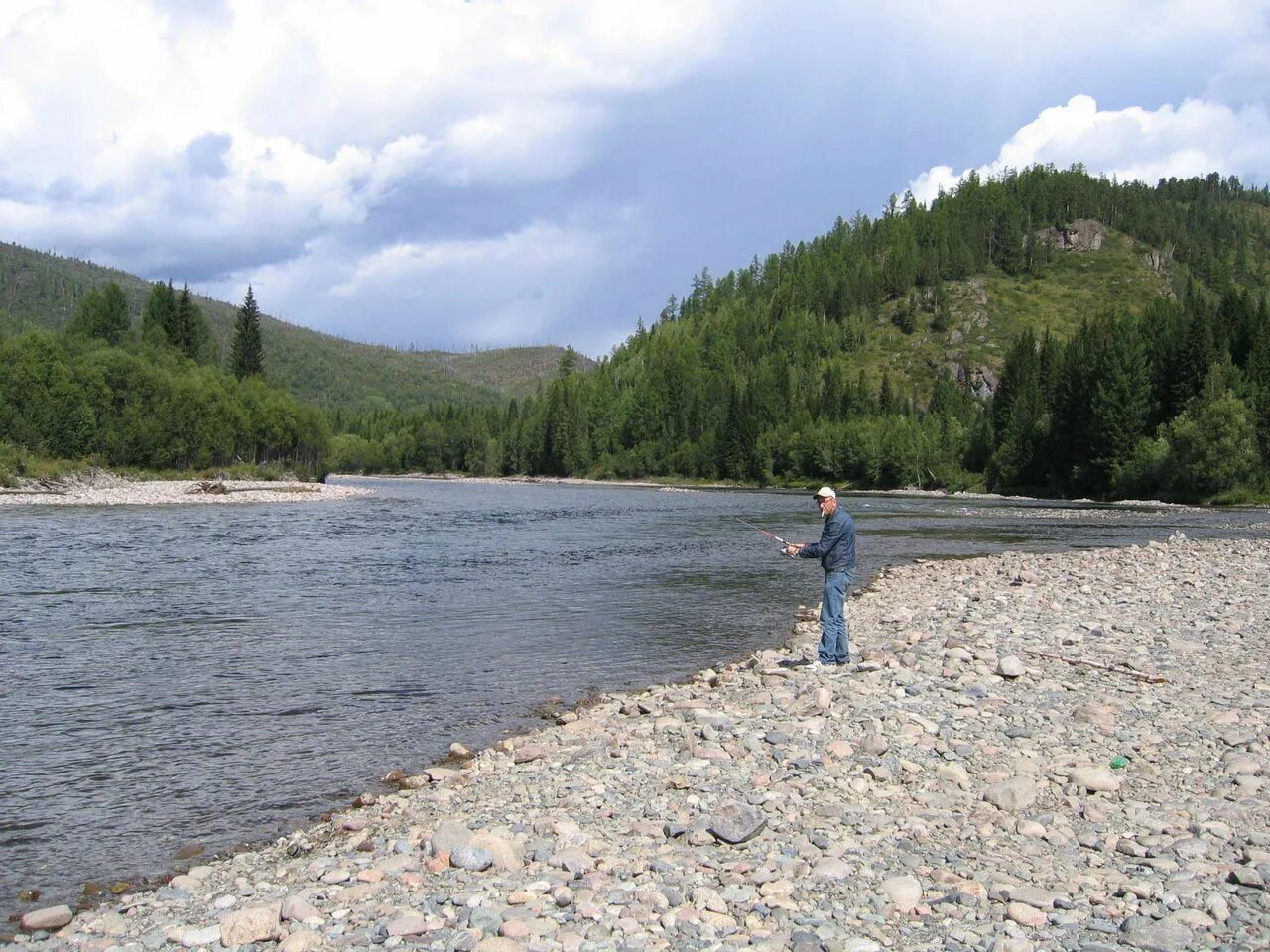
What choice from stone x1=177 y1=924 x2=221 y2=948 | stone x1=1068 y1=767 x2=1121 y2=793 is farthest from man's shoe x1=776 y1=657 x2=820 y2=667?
stone x1=177 y1=924 x2=221 y2=948

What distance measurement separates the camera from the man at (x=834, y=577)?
46.9ft

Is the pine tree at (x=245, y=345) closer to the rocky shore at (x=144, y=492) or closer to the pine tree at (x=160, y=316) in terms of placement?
the pine tree at (x=160, y=316)

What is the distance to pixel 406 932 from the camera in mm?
6336

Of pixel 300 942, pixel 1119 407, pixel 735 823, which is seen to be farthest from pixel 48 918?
pixel 1119 407

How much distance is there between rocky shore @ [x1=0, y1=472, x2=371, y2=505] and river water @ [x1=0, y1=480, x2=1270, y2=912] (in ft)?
88.5

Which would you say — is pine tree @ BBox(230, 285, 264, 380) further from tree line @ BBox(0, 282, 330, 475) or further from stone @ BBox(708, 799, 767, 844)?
stone @ BBox(708, 799, 767, 844)

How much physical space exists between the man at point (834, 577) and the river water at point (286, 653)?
264 cm

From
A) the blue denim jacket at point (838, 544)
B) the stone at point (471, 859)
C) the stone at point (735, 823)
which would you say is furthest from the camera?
the blue denim jacket at point (838, 544)

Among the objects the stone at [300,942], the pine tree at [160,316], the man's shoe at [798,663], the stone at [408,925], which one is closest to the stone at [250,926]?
the stone at [300,942]

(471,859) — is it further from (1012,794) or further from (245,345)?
(245,345)

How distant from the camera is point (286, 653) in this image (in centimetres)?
1722

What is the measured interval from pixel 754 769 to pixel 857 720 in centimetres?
198

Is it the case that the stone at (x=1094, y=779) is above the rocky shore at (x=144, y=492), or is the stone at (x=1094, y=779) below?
below

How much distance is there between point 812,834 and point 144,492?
81738 mm
